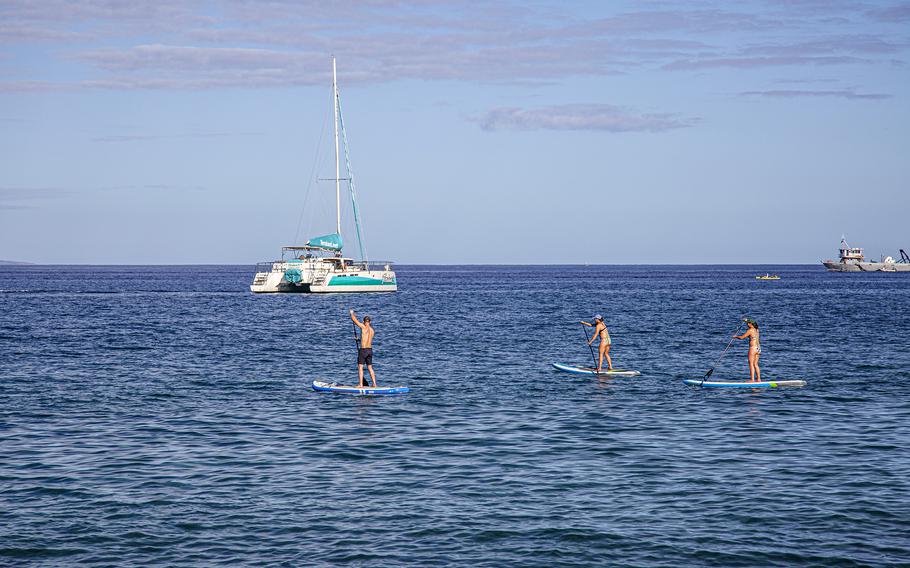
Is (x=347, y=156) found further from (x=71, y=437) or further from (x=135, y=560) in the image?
(x=135, y=560)

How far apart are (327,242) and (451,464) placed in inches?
3700

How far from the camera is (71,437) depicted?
2425cm

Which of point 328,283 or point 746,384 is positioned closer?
point 746,384

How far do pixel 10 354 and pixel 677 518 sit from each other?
4100cm

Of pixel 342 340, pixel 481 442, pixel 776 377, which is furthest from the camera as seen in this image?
pixel 342 340

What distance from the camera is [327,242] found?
373 feet

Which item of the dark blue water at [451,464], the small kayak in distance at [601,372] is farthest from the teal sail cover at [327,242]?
the small kayak in distance at [601,372]

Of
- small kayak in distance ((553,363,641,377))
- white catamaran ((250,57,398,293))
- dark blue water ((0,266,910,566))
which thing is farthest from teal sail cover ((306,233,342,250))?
small kayak in distance ((553,363,641,377))

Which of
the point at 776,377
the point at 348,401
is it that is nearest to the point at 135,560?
the point at 348,401

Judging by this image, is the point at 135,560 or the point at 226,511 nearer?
the point at 135,560

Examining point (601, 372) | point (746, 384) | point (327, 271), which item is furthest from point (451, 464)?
point (327, 271)

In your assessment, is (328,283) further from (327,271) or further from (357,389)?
(357,389)

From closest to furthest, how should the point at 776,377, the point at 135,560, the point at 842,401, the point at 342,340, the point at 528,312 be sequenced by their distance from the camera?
the point at 135,560 < the point at 842,401 < the point at 776,377 < the point at 342,340 < the point at 528,312

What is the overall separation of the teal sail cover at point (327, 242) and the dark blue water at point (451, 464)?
66774 mm
